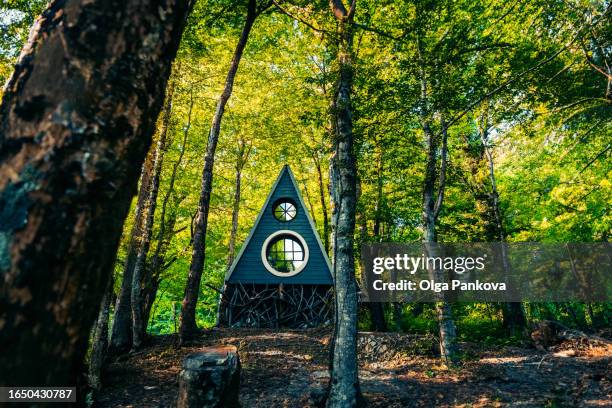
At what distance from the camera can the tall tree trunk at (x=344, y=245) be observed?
A: 241 inches

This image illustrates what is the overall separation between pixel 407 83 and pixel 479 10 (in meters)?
4.14

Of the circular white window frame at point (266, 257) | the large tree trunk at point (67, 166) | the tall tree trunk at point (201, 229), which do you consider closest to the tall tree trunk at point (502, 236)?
the circular white window frame at point (266, 257)

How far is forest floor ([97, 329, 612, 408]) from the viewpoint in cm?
658

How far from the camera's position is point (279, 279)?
52.9 feet

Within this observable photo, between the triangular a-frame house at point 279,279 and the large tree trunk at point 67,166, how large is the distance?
14.9m

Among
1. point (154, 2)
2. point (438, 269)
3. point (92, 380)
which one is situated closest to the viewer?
point (154, 2)

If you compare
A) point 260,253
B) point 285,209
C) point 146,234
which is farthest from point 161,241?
point 285,209

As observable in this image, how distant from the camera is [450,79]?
28.9 ft

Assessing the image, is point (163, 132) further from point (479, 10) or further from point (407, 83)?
point (479, 10)

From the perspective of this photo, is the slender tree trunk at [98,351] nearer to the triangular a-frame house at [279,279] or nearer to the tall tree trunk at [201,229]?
the tall tree trunk at [201,229]

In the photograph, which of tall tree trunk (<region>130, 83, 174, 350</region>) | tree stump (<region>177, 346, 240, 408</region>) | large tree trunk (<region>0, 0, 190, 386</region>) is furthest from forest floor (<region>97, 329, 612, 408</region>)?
large tree trunk (<region>0, 0, 190, 386</region>)

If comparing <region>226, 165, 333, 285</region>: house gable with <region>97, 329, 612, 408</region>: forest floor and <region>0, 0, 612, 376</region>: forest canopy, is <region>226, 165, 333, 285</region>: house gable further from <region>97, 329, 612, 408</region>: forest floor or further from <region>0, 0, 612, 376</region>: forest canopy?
<region>97, 329, 612, 408</region>: forest floor

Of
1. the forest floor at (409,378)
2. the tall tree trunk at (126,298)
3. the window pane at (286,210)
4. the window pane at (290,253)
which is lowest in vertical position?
the forest floor at (409,378)

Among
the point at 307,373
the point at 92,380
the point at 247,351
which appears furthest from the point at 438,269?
the point at 92,380
